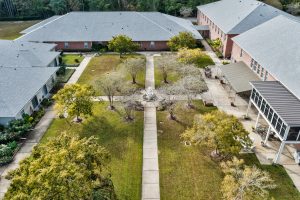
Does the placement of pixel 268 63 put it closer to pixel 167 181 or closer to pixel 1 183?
pixel 167 181

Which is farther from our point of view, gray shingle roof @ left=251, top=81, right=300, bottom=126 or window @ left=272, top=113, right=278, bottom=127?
window @ left=272, top=113, right=278, bottom=127

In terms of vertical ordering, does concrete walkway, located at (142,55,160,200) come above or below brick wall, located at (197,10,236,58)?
below

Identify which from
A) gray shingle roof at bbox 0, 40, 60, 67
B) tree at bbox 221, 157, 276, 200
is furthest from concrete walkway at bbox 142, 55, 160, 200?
gray shingle roof at bbox 0, 40, 60, 67

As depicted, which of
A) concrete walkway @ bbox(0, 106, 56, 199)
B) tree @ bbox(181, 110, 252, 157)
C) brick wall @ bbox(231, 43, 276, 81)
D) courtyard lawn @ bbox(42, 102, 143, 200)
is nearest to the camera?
courtyard lawn @ bbox(42, 102, 143, 200)

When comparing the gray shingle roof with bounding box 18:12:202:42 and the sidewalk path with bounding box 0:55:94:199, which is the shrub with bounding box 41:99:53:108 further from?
the gray shingle roof with bounding box 18:12:202:42

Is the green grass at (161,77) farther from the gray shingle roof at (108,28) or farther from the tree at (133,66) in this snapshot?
the gray shingle roof at (108,28)
